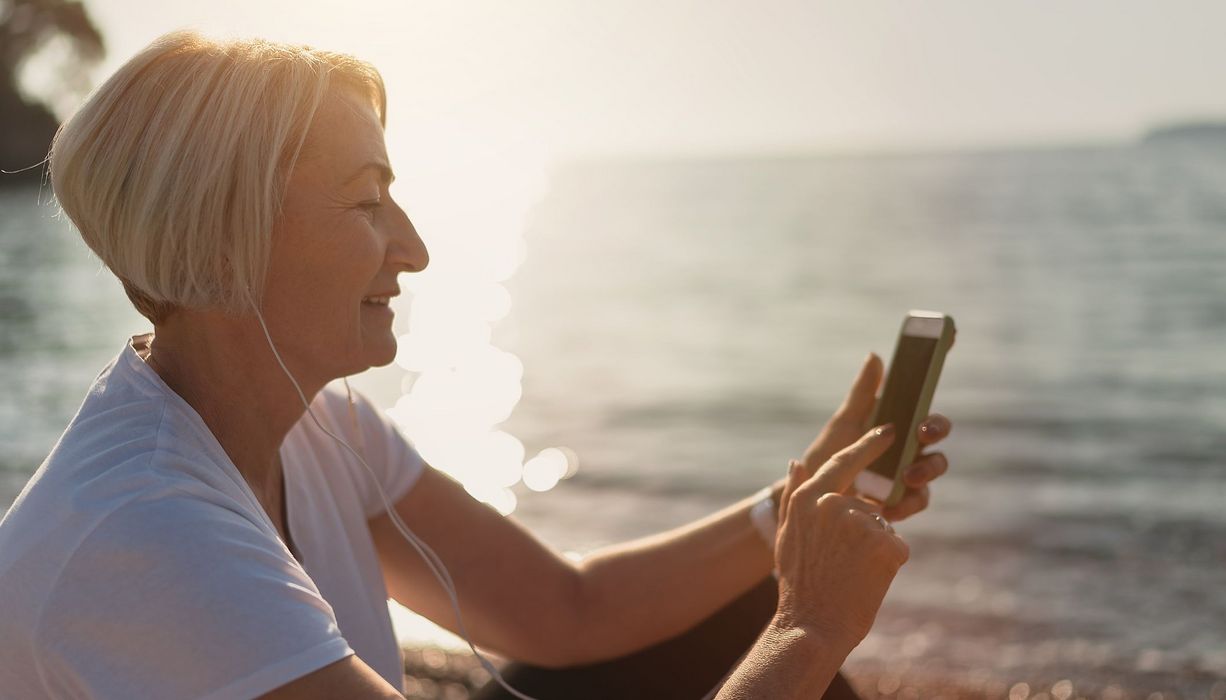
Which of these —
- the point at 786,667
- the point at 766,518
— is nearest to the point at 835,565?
the point at 786,667

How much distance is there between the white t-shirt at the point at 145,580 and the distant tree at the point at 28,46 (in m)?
45.0

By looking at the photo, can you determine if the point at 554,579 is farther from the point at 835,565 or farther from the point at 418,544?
the point at 835,565

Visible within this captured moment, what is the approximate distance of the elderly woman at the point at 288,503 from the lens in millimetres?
1534

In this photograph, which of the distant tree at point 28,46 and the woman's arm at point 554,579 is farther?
the distant tree at point 28,46

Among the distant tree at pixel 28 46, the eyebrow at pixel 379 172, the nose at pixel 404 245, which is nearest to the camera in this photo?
the eyebrow at pixel 379 172

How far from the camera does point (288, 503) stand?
2.22 meters

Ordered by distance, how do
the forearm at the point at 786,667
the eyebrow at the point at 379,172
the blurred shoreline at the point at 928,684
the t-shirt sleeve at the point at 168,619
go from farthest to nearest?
the blurred shoreline at the point at 928,684
the eyebrow at the point at 379,172
the forearm at the point at 786,667
the t-shirt sleeve at the point at 168,619

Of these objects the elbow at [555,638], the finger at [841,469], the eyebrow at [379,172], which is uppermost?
the eyebrow at [379,172]

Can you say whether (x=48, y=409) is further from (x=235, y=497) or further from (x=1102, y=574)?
(x=235, y=497)

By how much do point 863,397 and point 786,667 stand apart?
933 millimetres

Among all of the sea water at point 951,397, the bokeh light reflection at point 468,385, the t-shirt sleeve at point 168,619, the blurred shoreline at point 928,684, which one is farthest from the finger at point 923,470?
the blurred shoreline at point 928,684

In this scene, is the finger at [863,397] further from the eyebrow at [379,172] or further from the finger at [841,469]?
the eyebrow at [379,172]

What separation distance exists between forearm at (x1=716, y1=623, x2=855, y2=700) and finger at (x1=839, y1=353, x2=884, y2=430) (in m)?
0.82

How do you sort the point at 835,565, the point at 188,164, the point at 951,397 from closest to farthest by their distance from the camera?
1. the point at 188,164
2. the point at 835,565
3. the point at 951,397
